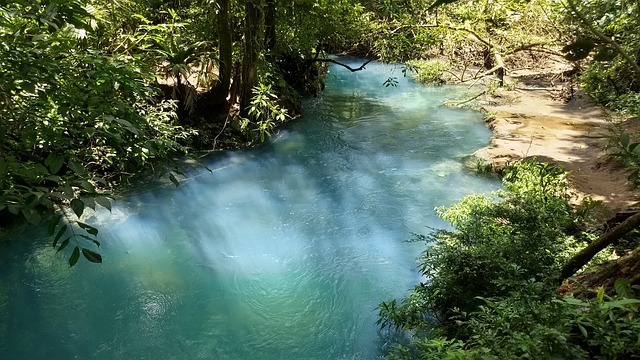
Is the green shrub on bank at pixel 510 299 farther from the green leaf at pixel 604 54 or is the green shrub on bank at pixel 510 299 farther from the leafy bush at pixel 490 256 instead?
the green leaf at pixel 604 54

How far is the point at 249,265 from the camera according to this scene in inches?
222

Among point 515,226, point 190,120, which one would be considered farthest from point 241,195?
point 515,226

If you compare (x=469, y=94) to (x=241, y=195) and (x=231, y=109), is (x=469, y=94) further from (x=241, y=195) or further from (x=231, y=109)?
(x=241, y=195)

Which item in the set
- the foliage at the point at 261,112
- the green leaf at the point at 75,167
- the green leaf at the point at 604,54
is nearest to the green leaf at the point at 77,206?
the green leaf at the point at 75,167

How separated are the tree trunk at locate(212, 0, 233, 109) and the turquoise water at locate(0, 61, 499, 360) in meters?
1.40

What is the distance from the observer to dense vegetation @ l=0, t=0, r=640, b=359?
82.1 inches

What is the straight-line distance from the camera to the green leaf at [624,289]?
2.67 meters

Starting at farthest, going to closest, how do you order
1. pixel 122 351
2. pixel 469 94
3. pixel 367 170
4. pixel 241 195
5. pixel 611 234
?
pixel 469 94 → pixel 367 170 → pixel 241 195 → pixel 122 351 → pixel 611 234

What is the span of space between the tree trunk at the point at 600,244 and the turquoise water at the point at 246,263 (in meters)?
1.81

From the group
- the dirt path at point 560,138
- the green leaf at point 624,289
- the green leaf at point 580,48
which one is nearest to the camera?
the green leaf at point 580,48

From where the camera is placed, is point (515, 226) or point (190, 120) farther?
point (190, 120)

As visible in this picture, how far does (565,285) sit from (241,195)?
512 centimetres

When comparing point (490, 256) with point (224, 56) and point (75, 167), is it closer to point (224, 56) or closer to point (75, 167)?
point (75, 167)

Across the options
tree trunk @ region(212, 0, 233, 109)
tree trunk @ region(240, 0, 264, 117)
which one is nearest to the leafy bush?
tree trunk @ region(240, 0, 264, 117)
